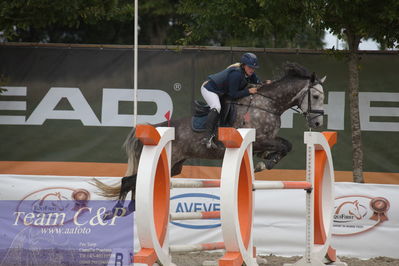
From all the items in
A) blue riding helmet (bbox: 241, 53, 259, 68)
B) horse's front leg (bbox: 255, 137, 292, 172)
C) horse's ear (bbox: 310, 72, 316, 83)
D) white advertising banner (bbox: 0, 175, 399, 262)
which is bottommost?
white advertising banner (bbox: 0, 175, 399, 262)

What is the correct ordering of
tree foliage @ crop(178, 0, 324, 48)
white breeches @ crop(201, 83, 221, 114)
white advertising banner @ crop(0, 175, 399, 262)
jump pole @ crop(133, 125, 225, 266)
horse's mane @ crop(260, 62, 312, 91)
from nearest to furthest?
jump pole @ crop(133, 125, 225, 266) → white advertising banner @ crop(0, 175, 399, 262) → white breeches @ crop(201, 83, 221, 114) → horse's mane @ crop(260, 62, 312, 91) → tree foliage @ crop(178, 0, 324, 48)

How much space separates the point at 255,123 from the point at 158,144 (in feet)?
11.2

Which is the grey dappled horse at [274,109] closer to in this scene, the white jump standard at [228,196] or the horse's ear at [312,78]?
the horse's ear at [312,78]

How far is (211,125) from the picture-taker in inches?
324

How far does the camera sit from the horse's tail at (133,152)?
29.8 feet

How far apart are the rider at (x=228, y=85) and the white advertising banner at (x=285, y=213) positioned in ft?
2.63

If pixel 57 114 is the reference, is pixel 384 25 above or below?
above

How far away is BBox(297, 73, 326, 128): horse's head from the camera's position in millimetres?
8266

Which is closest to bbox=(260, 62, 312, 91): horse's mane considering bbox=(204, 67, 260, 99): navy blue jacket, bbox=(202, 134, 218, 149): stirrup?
bbox=(204, 67, 260, 99): navy blue jacket

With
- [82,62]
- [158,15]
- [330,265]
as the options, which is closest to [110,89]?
[82,62]

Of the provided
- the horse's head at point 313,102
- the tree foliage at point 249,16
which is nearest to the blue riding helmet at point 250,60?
the horse's head at point 313,102

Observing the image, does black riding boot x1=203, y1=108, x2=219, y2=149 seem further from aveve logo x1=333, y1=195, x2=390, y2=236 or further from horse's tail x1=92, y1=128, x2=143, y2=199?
aveve logo x1=333, y1=195, x2=390, y2=236

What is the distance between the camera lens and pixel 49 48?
10195mm

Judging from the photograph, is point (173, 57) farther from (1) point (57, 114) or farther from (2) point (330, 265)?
(2) point (330, 265)
